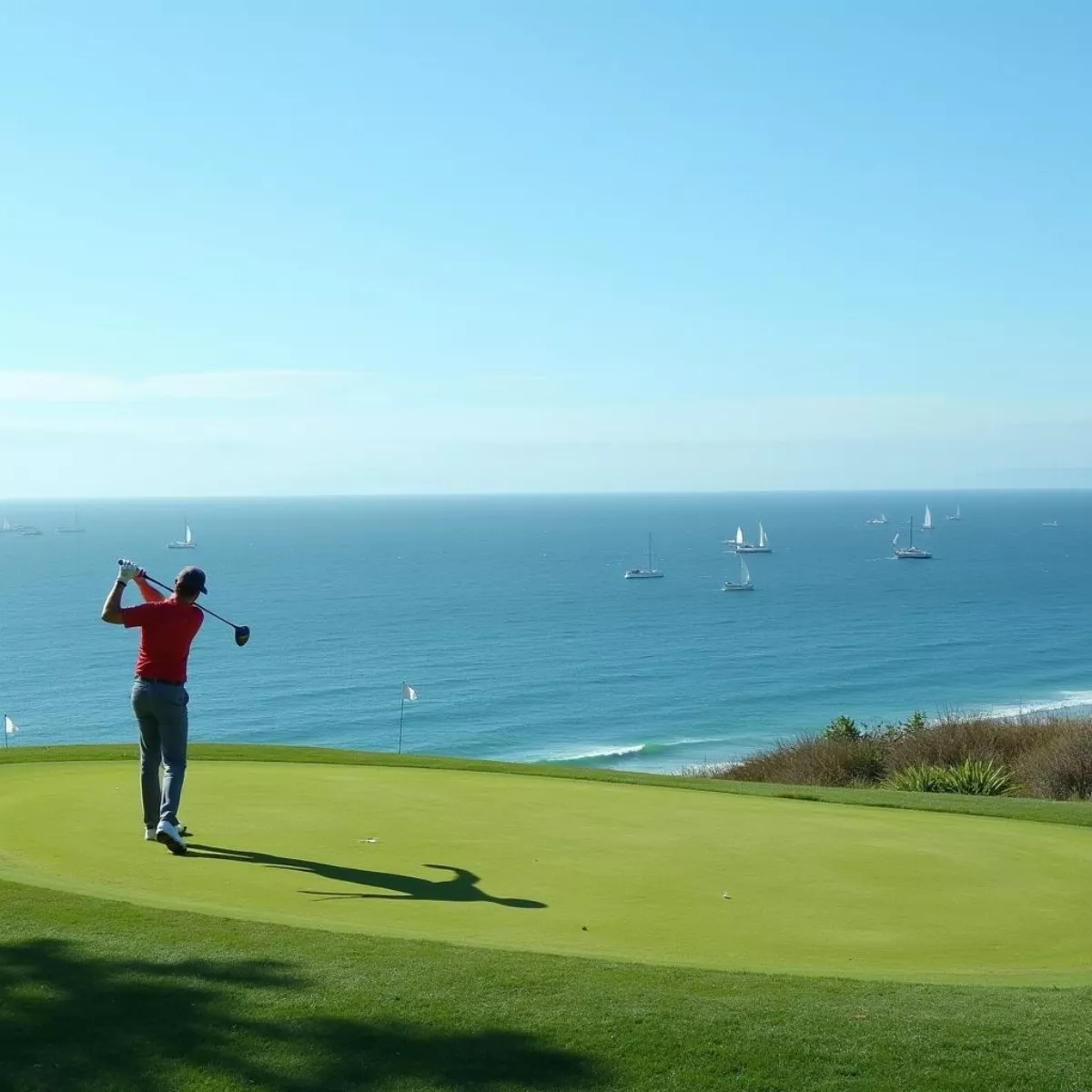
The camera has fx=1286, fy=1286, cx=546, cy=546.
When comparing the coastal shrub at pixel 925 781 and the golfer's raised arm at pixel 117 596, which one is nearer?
the golfer's raised arm at pixel 117 596

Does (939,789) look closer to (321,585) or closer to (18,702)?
(18,702)

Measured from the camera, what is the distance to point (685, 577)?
433 feet

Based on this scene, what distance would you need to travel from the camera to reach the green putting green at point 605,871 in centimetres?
671

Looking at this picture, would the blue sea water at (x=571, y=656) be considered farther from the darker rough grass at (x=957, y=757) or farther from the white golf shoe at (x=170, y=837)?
the white golf shoe at (x=170, y=837)

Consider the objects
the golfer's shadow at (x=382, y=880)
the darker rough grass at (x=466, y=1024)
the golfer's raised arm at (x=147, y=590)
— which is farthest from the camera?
the golfer's raised arm at (x=147, y=590)

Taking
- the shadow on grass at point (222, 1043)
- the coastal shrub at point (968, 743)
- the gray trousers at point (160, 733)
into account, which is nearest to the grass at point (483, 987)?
the shadow on grass at point (222, 1043)

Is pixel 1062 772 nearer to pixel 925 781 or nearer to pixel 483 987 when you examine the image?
pixel 925 781

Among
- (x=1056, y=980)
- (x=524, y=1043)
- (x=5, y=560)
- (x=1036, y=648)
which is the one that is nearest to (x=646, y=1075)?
(x=524, y=1043)

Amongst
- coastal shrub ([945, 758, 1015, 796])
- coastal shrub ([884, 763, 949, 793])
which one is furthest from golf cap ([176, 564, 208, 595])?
coastal shrub ([945, 758, 1015, 796])

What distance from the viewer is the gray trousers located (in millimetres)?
8750

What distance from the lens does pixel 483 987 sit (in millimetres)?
5547

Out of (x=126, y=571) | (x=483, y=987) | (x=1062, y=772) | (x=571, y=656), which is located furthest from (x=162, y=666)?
(x=571, y=656)

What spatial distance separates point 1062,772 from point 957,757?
165 inches

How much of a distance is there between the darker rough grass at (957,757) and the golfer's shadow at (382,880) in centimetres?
1256
